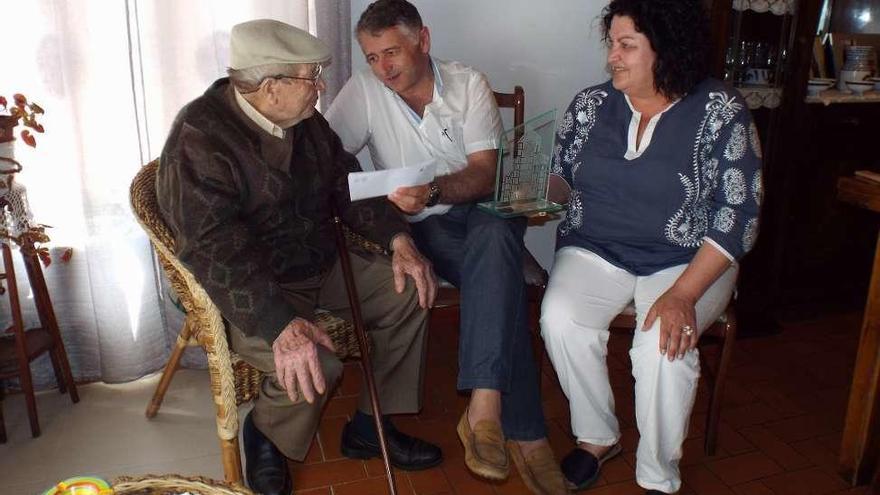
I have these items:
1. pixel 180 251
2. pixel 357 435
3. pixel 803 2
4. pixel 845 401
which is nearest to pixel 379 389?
pixel 357 435

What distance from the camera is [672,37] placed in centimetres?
180

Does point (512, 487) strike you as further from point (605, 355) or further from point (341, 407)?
point (341, 407)

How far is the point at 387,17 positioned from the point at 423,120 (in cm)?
31

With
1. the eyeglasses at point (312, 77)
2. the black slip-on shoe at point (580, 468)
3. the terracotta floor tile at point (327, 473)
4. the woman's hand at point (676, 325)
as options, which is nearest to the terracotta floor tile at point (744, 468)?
the black slip-on shoe at point (580, 468)

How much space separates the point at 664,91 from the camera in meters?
1.84

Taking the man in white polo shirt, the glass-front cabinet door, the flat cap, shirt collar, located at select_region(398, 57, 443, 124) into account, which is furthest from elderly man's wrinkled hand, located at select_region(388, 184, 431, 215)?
the glass-front cabinet door

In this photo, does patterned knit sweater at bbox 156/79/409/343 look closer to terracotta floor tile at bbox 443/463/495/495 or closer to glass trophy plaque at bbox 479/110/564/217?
glass trophy plaque at bbox 479/110/564/217

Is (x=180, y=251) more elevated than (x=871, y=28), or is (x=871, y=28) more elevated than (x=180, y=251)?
(x=871, y=28)

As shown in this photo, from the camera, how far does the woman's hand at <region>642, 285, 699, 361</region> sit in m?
1.70

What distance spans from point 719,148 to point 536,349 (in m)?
0.77

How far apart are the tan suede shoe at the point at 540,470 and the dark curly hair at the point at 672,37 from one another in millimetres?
979

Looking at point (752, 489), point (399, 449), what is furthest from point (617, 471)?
point (399, 449)

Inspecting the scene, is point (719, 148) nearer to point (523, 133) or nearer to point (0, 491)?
point (523, 133)

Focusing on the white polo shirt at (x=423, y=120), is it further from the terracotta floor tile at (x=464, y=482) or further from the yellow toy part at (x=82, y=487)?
the yellow toy part at (x=82, y=487)
